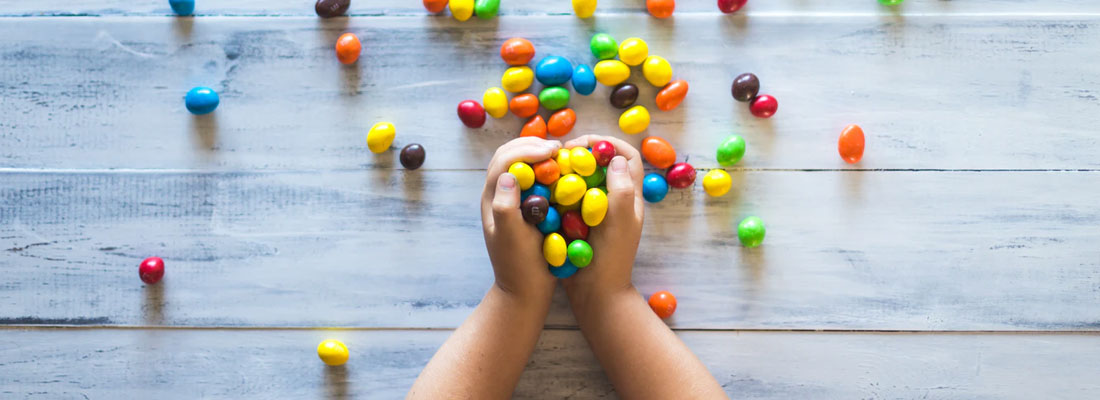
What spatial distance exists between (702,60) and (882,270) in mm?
385

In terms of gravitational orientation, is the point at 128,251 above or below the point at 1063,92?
below

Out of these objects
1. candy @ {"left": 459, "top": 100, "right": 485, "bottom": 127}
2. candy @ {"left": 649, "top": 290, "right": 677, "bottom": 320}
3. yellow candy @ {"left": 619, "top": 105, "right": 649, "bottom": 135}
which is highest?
candy @ {"left": 459, "top": 100, "right": 485, "bottom": 127}

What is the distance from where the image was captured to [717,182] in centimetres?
100

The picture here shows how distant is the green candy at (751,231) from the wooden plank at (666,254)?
0.08 ft

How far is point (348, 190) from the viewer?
1.04 metres

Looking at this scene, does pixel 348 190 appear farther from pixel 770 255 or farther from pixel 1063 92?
pixel 1063 92

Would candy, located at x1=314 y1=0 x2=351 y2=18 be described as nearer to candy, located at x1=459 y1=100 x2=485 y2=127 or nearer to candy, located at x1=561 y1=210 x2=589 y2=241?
candy, located at x1=459 y1=100 x2=485 y2=127

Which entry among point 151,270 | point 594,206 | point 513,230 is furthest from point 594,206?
point 151,270

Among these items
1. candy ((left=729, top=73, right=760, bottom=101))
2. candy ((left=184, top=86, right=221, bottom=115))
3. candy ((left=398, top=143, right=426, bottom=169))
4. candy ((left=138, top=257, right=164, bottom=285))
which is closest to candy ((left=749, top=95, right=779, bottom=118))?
candy ((left=729, top=73, right=760, bottom=101))

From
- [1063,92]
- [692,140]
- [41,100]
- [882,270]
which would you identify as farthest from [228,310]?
[1063,92]

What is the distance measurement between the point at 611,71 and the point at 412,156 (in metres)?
0.29

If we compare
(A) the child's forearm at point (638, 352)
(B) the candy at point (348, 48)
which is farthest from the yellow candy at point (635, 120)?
(B) the candy at point (348, 48)

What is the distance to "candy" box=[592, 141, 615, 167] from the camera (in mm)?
947

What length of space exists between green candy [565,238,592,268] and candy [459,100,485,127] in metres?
0.22
